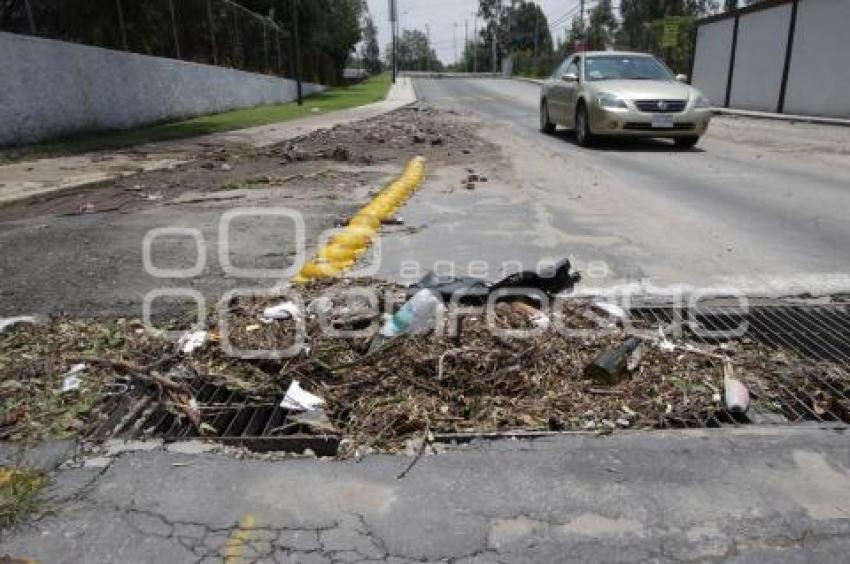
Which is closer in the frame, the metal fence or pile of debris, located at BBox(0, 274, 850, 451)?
pile of debris, located at BBox(0, 274, 850, 451)

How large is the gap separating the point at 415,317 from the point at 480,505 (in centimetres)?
137

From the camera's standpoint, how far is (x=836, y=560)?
2000 millimetres

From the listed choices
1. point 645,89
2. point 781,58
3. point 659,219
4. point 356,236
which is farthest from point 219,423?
point 781,58

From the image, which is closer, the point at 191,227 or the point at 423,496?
the point at 423,496

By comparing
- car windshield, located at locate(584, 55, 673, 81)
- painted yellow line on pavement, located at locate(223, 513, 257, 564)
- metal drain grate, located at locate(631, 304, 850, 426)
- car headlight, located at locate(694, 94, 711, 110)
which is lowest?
metal drain grate, located at locate(631, 304, 850, 426)

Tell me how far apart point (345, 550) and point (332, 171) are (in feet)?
26.4

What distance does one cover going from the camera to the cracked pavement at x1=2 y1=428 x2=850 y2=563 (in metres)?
2.05

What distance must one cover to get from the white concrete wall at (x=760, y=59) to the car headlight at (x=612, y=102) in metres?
14.5

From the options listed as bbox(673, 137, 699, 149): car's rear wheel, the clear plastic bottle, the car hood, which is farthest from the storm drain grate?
bbox(673, 137, 699, 149): car's rear wheel

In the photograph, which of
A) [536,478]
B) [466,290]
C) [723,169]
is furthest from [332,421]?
[723,169]

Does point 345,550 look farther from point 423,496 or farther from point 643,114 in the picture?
point 643,114

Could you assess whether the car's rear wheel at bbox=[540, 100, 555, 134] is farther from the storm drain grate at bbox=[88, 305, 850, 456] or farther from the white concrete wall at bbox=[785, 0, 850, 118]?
the storm drain grate at bbox=[88, 305, 850, 456]

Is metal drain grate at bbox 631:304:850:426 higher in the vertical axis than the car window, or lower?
lower

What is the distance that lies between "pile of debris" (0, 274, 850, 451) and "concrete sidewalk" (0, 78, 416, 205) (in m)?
4.89
